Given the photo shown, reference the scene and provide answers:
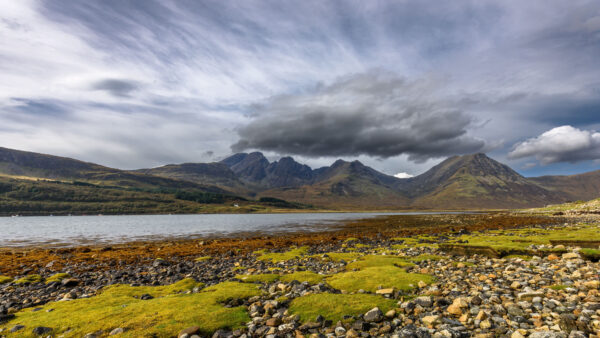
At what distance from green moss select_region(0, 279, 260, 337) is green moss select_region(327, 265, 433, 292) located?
403cm

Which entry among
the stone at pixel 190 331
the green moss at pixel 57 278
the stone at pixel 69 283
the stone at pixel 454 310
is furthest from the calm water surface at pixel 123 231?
the stone at pixel 454 310

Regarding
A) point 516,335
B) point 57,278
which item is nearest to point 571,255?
point 516,335

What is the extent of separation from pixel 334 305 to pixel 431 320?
3.04 meters

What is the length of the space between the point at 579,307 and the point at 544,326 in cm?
186

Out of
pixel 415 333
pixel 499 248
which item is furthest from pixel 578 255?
pixel 415 333

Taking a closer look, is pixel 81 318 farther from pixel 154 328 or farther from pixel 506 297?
pixel 506 297

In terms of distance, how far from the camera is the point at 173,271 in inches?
745

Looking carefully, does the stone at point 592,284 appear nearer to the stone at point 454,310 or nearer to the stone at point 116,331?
the stone at point 454,310

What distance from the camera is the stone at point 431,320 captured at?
297 inches

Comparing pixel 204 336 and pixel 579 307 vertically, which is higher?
pixel 579 307

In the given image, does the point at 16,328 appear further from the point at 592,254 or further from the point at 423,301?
the point at 592,254

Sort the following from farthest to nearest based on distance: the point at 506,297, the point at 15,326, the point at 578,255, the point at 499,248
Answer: the point at 499,248 → the point at 578,255 → the point at 506,297 → the point at 15,326

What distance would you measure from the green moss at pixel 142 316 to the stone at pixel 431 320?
547 centimetres

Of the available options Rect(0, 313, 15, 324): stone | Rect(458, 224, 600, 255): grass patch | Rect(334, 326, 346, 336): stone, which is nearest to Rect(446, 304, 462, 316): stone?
Rect(334, 326, 346, 336): stone
